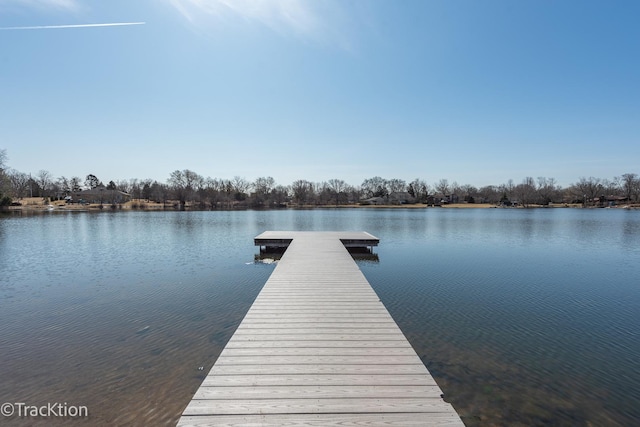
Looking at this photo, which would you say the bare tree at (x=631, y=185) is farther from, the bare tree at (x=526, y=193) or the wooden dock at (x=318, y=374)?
the wooden dock at (x=318, y=374)

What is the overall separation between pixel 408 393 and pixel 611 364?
15.3 feet

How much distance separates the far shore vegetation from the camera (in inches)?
2889

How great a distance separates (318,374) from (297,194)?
85.2m

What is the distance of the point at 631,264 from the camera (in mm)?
12945

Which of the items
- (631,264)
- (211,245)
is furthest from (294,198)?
(631,264)

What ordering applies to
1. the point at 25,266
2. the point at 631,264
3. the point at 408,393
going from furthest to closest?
1. the point at 631,264
2. the point at 25,266
3. the point at 408,393

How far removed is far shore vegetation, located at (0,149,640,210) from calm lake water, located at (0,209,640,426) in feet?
194

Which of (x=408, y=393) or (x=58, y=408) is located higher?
(x=408, y=393)

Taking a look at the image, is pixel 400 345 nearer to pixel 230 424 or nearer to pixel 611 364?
pixel 230 424

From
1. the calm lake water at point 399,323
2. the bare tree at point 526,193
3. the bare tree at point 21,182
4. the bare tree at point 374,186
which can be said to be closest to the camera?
the calm lake water at point 399,323

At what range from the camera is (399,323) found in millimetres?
6766

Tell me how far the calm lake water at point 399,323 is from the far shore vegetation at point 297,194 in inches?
2327

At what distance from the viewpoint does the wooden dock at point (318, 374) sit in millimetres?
2785

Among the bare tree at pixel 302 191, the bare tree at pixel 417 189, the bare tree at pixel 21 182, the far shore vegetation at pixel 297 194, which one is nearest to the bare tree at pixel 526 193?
the far shore vegetation at pixel 297 194
